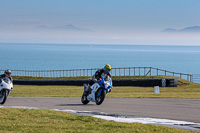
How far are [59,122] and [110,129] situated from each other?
192 cm

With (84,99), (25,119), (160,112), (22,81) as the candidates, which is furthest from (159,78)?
(25,119)

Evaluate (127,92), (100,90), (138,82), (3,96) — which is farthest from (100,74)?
(138,82)

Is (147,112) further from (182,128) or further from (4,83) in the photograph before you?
(4,83)

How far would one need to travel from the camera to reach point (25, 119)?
1213 centimetres

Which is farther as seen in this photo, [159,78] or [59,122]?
[159,78]

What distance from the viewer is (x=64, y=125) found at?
35.9 ft

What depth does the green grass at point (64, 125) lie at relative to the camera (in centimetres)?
1013

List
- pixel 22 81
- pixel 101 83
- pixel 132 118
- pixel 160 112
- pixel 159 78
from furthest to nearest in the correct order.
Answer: pixel 22 81
pixel 159 78
pixel 101 83
pixel 160 112
pixel 132 118

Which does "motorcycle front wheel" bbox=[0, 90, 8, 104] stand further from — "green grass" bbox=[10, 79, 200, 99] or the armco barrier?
the armco barrier

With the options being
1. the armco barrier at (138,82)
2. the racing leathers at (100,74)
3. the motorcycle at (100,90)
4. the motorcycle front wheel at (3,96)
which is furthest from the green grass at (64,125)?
the armco barrier at (138,82)

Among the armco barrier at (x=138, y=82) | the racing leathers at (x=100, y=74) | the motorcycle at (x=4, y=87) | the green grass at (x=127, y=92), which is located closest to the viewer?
the racing leathers at (x=100, y=74)

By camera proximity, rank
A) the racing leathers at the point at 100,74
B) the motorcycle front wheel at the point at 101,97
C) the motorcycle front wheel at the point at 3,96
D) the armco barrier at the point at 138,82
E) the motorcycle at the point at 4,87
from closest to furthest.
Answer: the racing leathers at the point at 100,74
the motorcycle front wheel at the point at 101,97
the motorcycle at the point at 4,87
the motorcycle front wheel at the point at 3,96
the armco barrier at the point at 138,82

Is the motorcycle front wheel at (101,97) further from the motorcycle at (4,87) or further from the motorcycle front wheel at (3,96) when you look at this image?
the motorcycle front wheel at (3,96)

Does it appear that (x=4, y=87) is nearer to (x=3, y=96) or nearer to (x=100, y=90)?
(x=3, y=96)
